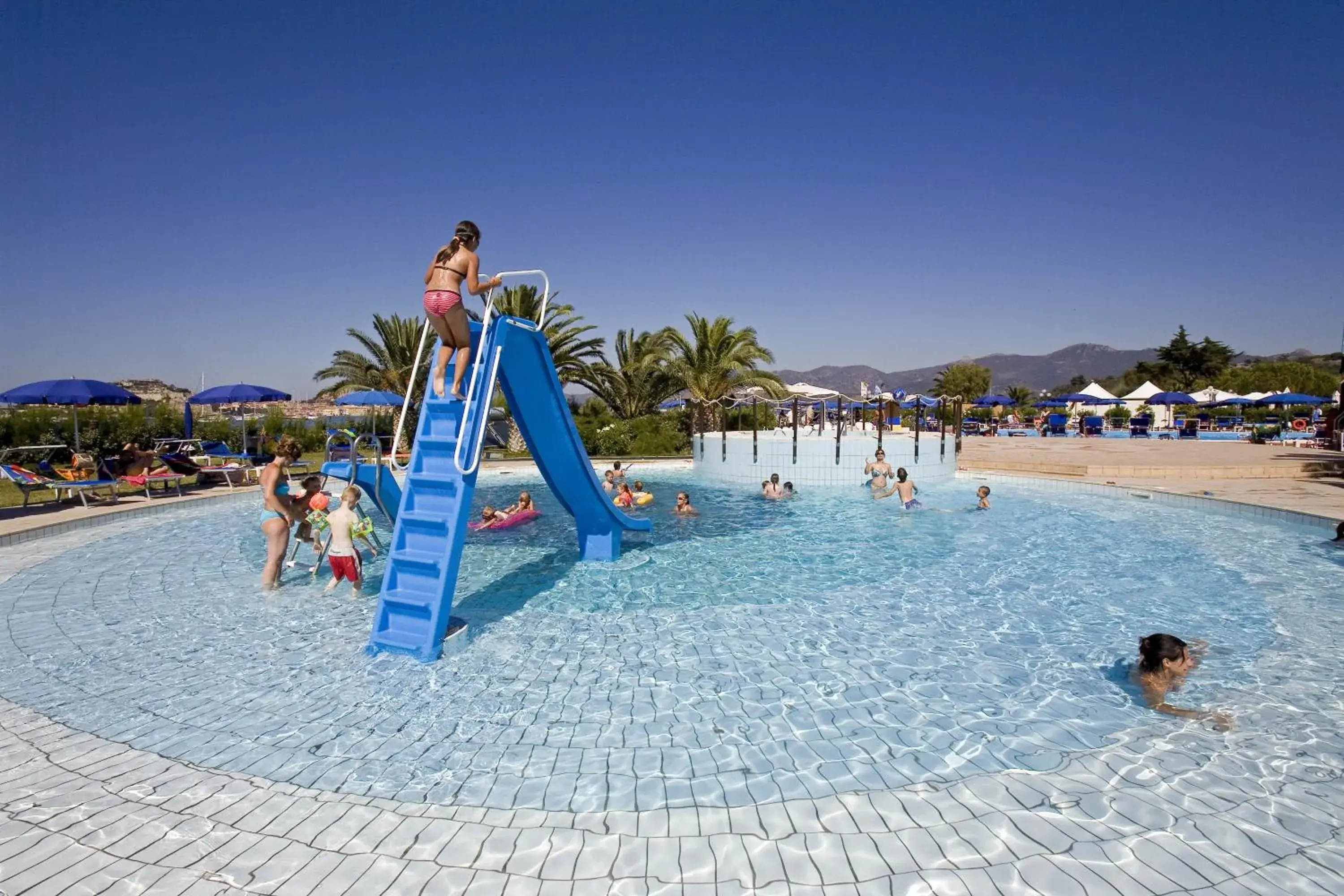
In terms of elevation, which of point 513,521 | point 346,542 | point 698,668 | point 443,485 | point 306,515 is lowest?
point 698,668

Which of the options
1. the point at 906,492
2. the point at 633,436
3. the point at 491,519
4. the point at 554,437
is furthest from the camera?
the point at 633,436

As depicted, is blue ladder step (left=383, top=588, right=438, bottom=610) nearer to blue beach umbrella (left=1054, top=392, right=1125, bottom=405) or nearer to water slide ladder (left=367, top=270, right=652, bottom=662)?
water slide ladder (left=367, top=270, right=652, bottom=662)

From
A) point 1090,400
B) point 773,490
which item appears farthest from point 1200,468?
point 1090,400

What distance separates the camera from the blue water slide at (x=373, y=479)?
7.95 metres

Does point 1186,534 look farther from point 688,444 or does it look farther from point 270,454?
point 270,454

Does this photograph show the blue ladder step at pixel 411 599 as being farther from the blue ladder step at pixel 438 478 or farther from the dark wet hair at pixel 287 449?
the dark wet hair at pixel 287 449

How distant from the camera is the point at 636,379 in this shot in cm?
2647

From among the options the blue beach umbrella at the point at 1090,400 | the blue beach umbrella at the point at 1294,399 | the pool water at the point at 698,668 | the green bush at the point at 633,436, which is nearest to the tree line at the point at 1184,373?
the blue beach umbrella at the point at 1090,400

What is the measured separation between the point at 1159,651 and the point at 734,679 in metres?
2.93

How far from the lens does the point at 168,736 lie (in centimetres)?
420

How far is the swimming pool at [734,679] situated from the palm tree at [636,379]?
17239 millimetres

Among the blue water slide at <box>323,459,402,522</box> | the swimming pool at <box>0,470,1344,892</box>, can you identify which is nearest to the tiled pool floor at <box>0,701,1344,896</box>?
the swimming pool at <box>0,470,1344,892</box>

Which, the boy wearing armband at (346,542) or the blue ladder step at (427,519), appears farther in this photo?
the boy wearing armband at (346,542)

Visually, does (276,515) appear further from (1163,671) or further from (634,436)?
(634,436)
